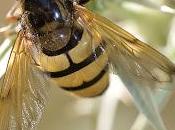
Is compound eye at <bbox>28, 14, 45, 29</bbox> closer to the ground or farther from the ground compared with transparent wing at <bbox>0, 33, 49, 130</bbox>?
farther from the ground

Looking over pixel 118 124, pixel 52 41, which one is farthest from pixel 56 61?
pixel 118 124

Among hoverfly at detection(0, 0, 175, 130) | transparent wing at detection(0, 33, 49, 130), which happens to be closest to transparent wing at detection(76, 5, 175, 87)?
hoverfly at detection(0, 0, 175, 130)

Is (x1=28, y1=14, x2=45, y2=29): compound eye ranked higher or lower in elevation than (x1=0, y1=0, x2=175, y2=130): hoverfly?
higher

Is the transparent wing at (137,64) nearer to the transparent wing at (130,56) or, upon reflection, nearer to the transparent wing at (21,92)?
the transparent wing at (130,56)

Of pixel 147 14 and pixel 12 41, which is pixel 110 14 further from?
pixel 12 41

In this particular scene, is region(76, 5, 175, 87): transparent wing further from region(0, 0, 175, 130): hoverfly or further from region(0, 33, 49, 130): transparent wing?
region(0, 33, 49, 130): transparent wing

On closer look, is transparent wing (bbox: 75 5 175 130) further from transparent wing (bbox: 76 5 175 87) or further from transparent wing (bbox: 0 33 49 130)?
transparent wing (bbox: 0 33 49 130)

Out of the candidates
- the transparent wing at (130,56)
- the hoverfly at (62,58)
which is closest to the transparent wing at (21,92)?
the hoverfly at (62,58)
